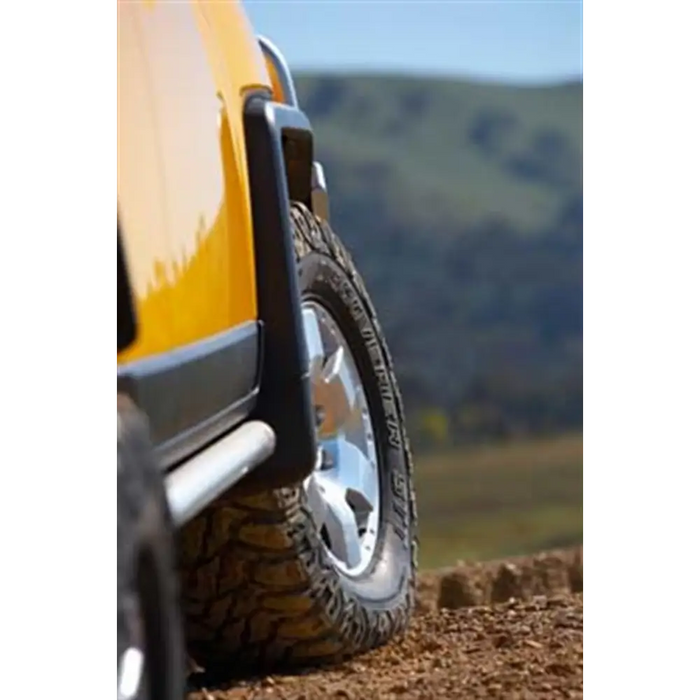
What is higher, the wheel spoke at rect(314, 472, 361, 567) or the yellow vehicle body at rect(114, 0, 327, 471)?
the yellow vehicle body at rect(114, 0, 327, 471)

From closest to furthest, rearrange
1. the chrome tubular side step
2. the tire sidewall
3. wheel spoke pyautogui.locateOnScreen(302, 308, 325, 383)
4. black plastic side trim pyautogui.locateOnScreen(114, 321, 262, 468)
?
black plastic side trim pyautogui.locateOnScreen(114, 321, 262, 468) → the chrome tubular side step → wheel spoke pyautogui.locateOnScreen(302, 308, 325, 383) → the tire sidewall

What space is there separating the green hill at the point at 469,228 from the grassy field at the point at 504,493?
11.4ft

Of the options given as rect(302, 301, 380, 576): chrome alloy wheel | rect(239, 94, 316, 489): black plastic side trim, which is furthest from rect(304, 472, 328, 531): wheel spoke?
rect(239, 94, 316, 489): black plastic side trim

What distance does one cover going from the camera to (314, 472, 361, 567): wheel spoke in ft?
19.7

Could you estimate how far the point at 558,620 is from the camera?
20.2ft

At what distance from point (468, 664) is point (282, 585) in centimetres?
50

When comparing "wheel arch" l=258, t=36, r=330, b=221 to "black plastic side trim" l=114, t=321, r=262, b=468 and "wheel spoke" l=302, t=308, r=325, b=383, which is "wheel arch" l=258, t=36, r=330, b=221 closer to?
"wheel spoke" l=302, t=308, r=325, b=383

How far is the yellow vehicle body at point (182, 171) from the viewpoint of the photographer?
3547mm

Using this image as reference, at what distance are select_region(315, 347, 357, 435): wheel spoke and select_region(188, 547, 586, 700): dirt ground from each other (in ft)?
2.09

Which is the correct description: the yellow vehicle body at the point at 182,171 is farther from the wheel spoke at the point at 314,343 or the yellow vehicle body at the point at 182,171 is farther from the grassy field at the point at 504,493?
the grassy field at the point at 504,493

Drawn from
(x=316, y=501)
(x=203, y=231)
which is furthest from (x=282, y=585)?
(x=203, y=231)
